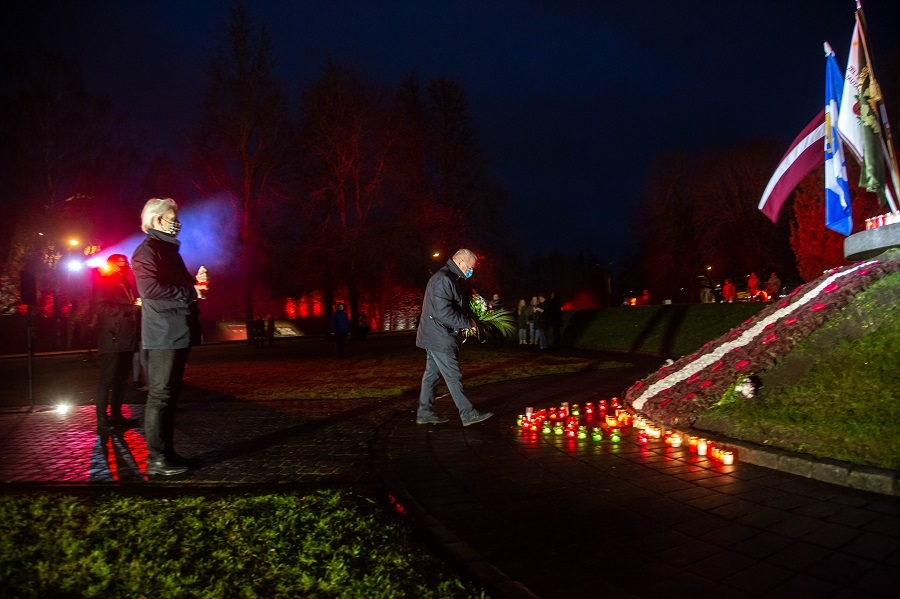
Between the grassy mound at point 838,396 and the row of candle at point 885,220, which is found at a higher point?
the row of candle at point 885,220

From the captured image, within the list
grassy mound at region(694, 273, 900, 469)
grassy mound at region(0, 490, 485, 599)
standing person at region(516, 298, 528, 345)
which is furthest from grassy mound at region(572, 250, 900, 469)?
standing person at region(516, 298, 528, 345)

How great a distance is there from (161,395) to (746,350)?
20.8ft

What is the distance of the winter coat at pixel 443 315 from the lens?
703 cm

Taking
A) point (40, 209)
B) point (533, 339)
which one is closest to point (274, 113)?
point (40, 209)

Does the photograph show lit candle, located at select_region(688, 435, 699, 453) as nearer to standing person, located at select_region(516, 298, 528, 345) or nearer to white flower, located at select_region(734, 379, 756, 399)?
white flower, located at select_region(734, 379, 756, 399)

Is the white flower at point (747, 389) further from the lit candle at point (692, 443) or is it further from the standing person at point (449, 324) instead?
the standing person at point (449, 324)

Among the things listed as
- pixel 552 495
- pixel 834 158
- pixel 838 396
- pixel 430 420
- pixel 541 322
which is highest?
pixel 834 158

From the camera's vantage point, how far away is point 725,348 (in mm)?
8344

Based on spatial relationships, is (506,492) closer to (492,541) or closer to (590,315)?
(492,541)

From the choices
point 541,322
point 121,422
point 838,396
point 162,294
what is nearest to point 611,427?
point 838,396

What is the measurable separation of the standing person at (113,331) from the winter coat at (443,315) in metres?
3.43

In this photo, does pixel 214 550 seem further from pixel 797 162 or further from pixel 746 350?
pixel 797 162

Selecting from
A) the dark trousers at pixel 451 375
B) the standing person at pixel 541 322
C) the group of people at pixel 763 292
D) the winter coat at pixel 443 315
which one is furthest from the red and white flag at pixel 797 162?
the group of people at pixel 763 292

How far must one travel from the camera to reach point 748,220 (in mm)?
41000
